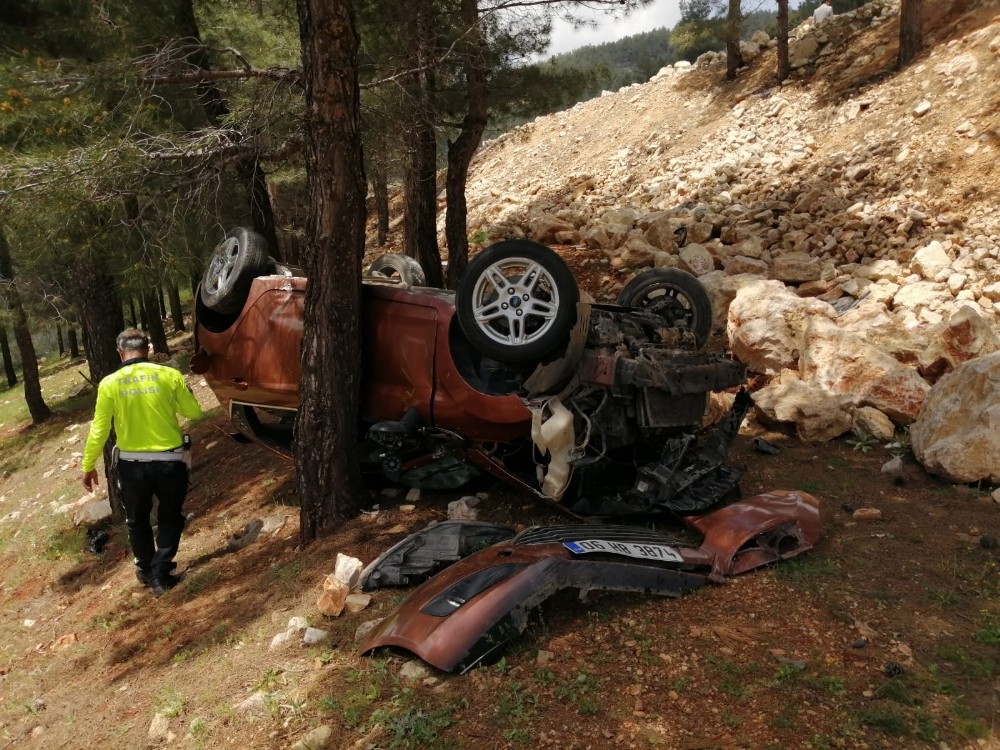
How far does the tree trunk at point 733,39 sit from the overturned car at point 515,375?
54.6 ft

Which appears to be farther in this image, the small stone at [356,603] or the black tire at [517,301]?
the black tire at [517,301]

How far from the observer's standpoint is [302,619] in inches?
161

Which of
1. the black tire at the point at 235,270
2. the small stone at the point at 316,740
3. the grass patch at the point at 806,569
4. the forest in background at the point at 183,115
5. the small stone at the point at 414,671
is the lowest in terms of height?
the small stone at the point at 316,740

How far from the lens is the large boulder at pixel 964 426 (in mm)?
4988

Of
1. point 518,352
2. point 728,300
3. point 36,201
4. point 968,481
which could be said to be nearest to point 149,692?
point 518,352

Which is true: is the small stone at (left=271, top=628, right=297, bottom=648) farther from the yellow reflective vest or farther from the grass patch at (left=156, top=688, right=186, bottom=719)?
the yellow reflective vest

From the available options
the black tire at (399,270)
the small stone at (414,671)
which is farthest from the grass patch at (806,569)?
the black tire at (399,270)

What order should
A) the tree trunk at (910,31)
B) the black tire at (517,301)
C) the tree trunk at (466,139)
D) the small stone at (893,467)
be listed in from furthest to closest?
1. the tree trunk at (910,31)
2. the tree trunk at (466,139)
3. the small stone at (893,467)
4. the black tire at (517,301)

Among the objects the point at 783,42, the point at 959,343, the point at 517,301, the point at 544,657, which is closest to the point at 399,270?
the point at 517,301

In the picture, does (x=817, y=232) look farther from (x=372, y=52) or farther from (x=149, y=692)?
(x=149, y=692)

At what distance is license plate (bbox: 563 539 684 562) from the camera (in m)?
3.59

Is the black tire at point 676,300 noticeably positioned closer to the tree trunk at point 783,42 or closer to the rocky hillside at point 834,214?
the rocky hillside at point 834,214

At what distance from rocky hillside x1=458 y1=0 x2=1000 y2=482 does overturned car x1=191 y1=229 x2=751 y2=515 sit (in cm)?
163

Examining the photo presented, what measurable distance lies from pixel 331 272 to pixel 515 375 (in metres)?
1.45
